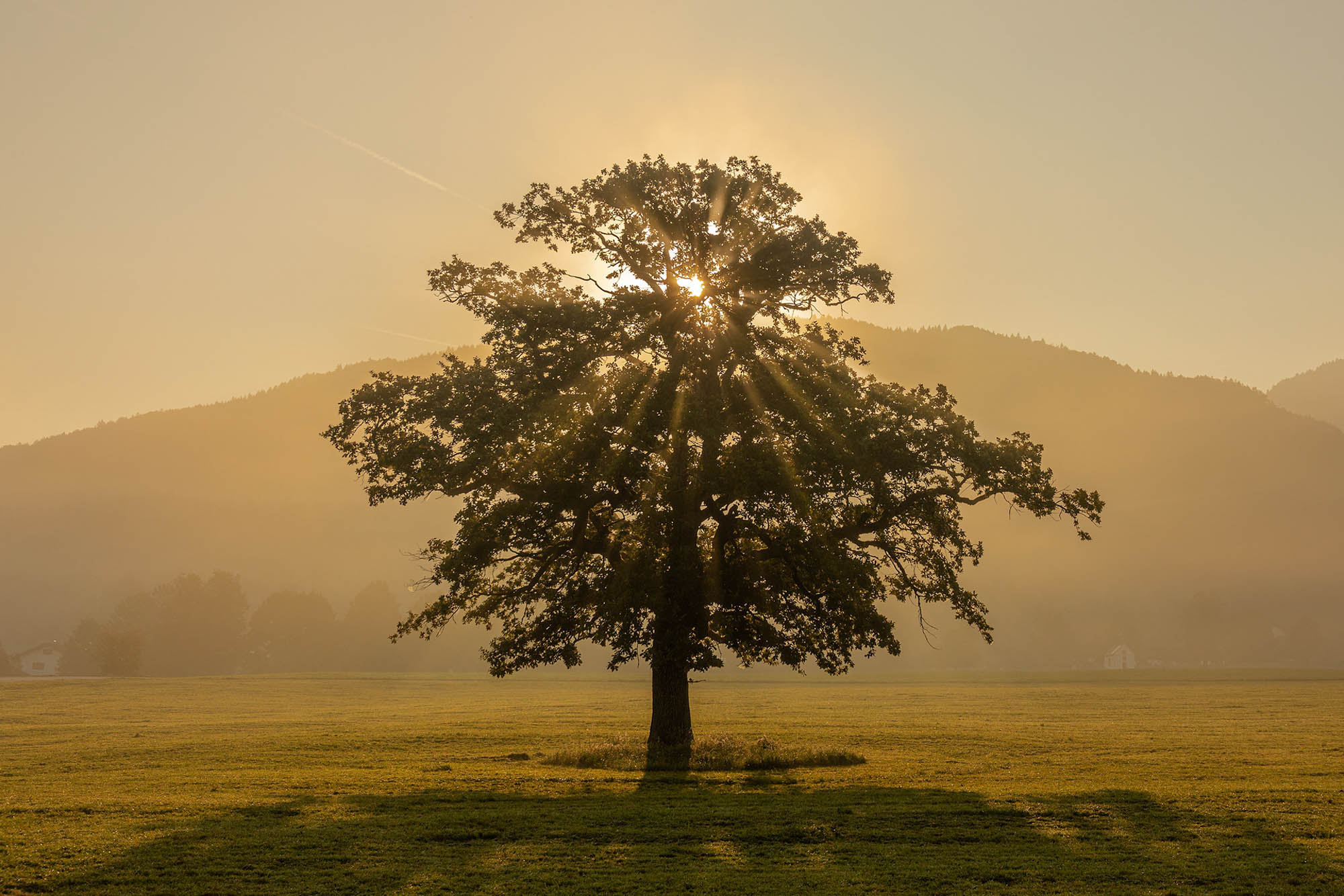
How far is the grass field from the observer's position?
15.1 metres

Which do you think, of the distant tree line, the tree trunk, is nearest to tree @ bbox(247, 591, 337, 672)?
the distant tree line

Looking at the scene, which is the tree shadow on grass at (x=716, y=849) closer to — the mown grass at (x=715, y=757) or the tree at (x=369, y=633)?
the mown grass at (x=715, y=757)

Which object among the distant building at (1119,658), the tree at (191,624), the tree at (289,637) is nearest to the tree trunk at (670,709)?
the tree at (191,624)

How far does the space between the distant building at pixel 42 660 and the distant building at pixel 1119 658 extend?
623ft

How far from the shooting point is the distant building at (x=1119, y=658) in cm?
19288

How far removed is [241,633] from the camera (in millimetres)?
157375

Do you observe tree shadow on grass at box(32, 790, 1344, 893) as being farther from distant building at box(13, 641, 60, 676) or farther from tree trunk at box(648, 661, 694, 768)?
distant building at box(13, 641, 60, 676)

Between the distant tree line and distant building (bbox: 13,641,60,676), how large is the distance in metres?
7.61

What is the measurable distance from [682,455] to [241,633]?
5796 inches

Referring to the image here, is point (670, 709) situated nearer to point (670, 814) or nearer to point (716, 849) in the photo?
point (670, 814)

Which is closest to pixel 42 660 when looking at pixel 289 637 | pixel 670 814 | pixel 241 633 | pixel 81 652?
pixel 81 652

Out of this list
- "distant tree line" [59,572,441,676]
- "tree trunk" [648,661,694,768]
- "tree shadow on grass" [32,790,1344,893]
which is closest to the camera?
"tree shadow on grass" [32,790,1344,893]

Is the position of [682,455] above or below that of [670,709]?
above

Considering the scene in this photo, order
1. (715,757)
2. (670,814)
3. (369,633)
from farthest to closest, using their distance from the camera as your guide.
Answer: (369,633) < (715,757) < (670,814)
